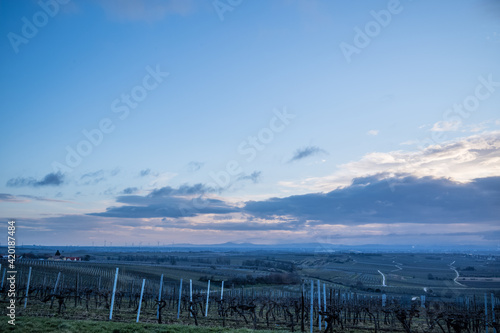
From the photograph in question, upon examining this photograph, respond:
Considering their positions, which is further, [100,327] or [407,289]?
[407,289]

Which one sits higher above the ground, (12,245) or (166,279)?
(12,245)

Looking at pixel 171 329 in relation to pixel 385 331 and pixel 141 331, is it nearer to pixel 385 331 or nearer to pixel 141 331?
pixel 141 331

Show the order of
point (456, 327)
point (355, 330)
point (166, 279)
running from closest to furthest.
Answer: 1. point (456, 327)
2. point (355, 330)
3. point (166, 279)

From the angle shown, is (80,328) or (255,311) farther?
→ (255,311)

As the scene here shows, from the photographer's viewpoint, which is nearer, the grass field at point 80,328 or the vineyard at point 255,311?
the grass field at point 80,328

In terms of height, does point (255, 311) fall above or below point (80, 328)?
below

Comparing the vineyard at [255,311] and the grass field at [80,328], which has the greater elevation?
the grass field at [80,328]

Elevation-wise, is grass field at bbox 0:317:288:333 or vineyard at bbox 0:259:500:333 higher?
grass field at bbox 0:317:288:333

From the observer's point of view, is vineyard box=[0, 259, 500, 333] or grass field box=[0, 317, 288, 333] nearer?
grass field box=[0, 317, 288, 333]

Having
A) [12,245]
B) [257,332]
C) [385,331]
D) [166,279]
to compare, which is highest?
[12,245]

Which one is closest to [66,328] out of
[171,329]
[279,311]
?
[171,329]

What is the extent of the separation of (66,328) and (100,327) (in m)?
1.23

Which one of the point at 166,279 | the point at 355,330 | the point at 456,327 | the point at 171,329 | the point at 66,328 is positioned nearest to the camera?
the point at 66,328

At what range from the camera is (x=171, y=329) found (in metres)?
14.1
